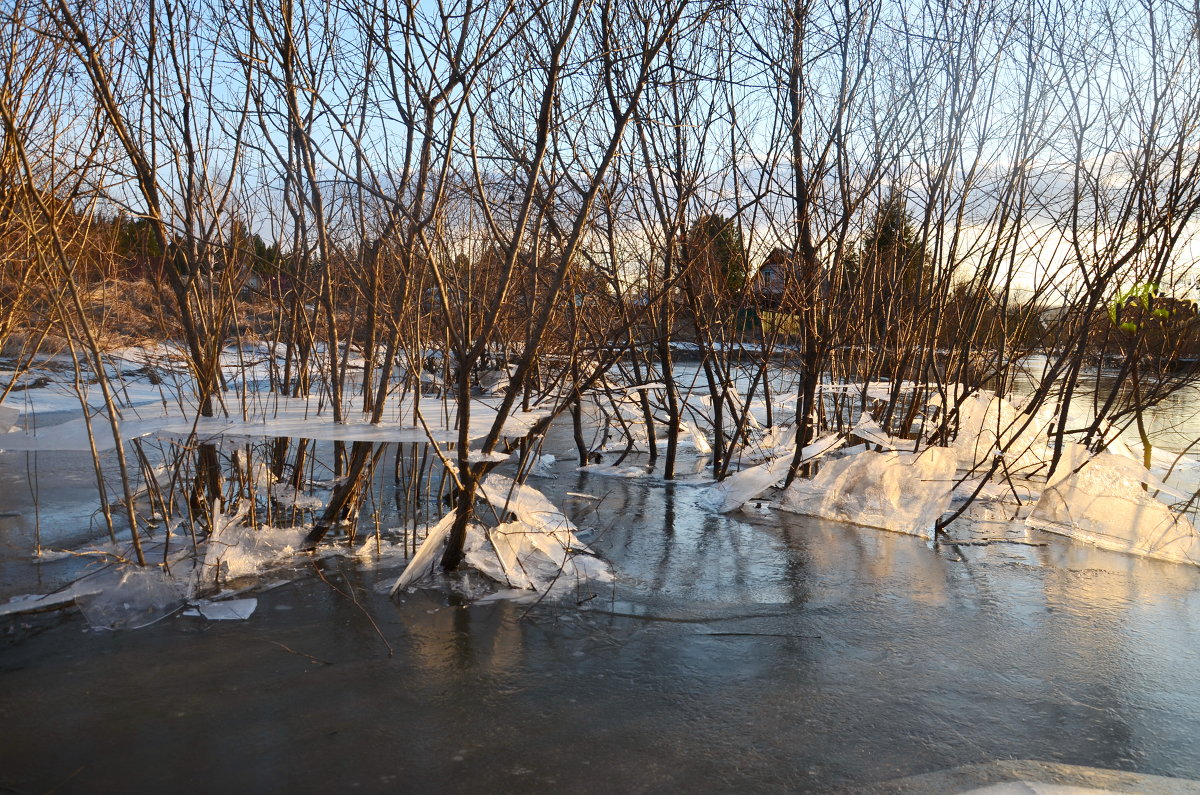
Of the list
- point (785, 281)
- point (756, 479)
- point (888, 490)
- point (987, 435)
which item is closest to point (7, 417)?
point (756, 479)

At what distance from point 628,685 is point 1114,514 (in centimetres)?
338

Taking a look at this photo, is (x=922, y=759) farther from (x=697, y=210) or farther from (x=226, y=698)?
(x=697, y=210)

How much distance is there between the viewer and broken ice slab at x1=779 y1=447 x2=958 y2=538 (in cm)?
517

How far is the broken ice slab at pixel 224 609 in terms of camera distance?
11.3 feet

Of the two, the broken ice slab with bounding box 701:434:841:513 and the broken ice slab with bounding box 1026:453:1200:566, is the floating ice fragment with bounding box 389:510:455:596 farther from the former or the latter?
the broken ice slab with bounding box 1026:453:1200:566

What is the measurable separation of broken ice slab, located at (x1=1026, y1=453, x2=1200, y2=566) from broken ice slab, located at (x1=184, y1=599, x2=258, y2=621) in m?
4.25

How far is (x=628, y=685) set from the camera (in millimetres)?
2936

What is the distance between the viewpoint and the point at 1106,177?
5207 millimetres

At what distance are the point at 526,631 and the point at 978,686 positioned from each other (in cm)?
158

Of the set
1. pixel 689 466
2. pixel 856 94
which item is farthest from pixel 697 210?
pixel 689 466

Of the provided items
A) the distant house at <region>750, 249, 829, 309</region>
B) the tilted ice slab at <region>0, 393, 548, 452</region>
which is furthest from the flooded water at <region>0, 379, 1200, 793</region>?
the distant house at <region>750, 249, 829, 309</region>

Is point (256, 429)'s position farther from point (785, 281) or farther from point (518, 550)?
point (785, 281)

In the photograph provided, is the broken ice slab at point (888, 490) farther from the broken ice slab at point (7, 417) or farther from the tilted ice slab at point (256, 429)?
the broken ice slab at point (7, 417)

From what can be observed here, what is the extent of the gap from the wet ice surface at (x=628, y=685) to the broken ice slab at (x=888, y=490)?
0.91 m
